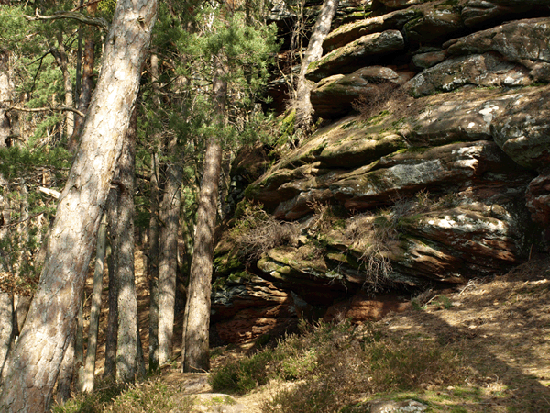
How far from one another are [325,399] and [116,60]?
6.07m

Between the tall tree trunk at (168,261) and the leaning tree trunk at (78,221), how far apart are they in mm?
6425

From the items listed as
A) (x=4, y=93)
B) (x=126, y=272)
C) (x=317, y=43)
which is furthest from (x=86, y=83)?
(x=317, y=43)

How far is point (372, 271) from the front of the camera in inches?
327

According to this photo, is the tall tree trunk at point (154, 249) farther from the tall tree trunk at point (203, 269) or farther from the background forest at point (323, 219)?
the tall tree trunk at point (203, 269)

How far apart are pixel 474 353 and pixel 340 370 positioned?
1922 mm

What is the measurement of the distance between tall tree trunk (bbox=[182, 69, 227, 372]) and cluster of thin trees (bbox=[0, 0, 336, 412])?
29 mm

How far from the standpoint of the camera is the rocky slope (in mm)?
7730

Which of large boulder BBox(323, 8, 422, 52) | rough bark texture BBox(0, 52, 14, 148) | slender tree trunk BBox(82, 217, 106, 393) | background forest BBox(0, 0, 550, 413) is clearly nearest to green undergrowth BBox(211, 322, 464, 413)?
background forest BBox(0, 0, 550, 413)

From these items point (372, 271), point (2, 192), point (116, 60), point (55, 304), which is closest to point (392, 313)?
point (372, 271)

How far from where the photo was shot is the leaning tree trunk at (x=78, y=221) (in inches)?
204

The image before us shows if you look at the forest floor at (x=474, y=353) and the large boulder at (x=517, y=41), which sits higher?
the large boulder at (x=517, y=41)

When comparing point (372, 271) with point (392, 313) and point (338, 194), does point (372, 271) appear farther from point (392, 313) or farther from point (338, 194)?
point (338, 194)

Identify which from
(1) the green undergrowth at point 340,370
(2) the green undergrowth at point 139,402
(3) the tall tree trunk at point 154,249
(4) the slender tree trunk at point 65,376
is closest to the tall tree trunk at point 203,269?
(1) the green undergrowth at point 340,370

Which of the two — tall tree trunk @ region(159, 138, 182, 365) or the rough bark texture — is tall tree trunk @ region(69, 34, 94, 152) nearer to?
the rough bark texture
